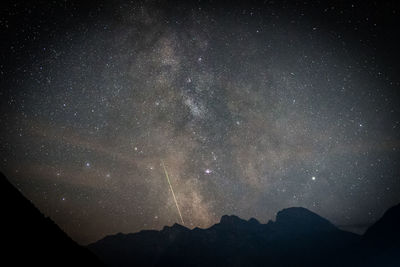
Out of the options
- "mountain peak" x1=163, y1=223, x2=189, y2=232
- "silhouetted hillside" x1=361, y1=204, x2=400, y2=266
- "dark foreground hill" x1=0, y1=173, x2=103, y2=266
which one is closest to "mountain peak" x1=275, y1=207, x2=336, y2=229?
"silhouetted hillside" x1=361, y1=204, x2=400, y2=266

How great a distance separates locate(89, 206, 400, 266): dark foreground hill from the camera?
101 m

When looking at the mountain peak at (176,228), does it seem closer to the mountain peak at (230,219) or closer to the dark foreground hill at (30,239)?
the mountain peak at (230,219)

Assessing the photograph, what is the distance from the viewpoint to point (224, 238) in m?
157

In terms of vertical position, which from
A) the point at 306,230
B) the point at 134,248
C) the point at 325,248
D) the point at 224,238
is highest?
the point at 134,248

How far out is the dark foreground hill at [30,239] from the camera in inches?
491

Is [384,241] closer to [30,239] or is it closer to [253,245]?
[253,245]

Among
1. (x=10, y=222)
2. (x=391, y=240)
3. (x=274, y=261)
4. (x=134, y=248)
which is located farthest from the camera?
(x=134, y=248)

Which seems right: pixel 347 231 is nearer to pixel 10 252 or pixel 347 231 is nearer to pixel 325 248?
pixel 325 248

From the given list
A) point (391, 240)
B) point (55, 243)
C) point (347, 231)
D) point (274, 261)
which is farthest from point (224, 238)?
point (55, 243)

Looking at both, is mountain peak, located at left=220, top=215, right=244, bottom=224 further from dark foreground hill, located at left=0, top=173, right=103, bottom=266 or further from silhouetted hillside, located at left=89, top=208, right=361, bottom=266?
dark foreground hill, located at left=0, top=173, right=103, bottom=266

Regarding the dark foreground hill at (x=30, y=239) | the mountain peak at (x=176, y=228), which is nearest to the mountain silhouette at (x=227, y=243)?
the dark foreground hill at (x=30, y=239)

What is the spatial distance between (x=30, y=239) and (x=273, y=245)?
503ft

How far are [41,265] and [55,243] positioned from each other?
426 cm

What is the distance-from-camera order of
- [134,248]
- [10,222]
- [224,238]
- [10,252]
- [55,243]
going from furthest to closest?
1. [134,248]
2. [224,238]
3. [55,243]
4. [10,222]
5. [10,252]
